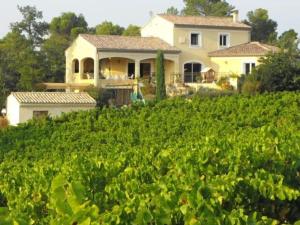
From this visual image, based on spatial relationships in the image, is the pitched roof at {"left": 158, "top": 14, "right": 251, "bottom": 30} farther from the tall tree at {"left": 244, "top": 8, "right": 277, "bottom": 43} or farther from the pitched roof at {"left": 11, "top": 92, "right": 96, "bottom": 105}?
the tall tree at {"left": 244, "top": 8, "right": 277, "bottom": 43}

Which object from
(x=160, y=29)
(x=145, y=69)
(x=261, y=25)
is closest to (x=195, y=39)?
(x=160, y=29)

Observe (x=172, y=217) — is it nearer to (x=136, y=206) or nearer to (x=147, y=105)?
(x=136, y=206)

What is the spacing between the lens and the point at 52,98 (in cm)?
3197

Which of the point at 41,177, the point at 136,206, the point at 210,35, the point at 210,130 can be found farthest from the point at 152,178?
the point at 210,35

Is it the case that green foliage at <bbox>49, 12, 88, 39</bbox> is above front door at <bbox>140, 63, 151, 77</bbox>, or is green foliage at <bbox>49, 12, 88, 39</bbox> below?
above

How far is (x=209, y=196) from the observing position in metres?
4.50

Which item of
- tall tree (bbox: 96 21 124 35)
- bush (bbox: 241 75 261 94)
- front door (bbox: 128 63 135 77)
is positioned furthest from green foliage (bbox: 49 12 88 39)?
bush (bbox: 241 75 261 94)

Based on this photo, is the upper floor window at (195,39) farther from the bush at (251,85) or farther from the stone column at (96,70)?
the bush at (251,85)

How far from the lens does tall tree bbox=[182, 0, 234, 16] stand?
2820 inches

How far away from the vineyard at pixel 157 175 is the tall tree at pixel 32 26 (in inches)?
1645

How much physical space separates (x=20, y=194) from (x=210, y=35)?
136 feet

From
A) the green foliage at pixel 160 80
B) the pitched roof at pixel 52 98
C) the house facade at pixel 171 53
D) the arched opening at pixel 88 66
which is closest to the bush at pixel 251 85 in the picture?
the green foliage at pixel 160 80

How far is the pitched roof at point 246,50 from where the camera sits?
141 ft

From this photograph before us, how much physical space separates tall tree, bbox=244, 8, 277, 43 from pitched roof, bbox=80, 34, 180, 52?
24995 mm
